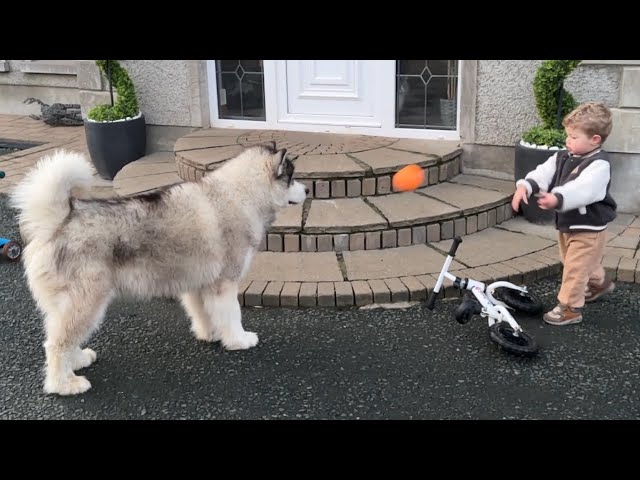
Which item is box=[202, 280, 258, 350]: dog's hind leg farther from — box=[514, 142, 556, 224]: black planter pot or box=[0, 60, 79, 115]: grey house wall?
box=[0, 60, 79, 115]: grey house wall

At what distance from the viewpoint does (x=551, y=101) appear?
18.7 ft

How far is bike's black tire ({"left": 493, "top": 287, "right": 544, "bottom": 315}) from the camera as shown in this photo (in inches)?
171

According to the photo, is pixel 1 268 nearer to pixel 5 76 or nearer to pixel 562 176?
pixel 562 176

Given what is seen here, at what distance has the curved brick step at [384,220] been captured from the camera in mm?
5273

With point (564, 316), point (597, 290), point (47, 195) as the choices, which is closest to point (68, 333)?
point (47, 195)

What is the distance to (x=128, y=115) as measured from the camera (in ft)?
24.0

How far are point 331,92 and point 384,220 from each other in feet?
7.85

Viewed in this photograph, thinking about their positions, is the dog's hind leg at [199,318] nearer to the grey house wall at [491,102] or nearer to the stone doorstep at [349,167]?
the stone doorstep at [349,167]

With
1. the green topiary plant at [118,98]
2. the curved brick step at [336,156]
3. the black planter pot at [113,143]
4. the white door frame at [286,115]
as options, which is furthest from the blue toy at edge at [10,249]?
the white door frame at [286,115]

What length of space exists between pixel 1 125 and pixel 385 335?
916cm

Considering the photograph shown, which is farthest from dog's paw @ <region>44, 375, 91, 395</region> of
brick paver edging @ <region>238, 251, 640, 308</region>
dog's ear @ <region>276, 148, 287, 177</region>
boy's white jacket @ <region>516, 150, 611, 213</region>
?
boy's white jacket @ <region>516, 150, 611, 213</region>

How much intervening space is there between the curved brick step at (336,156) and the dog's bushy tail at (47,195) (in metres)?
2.59

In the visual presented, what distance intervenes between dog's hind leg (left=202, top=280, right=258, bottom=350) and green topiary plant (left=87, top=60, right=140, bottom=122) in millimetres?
4004

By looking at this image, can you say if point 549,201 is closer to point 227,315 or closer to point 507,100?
point 227,315
